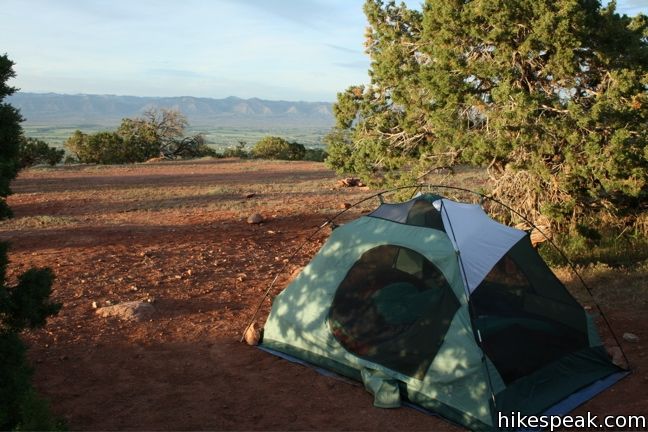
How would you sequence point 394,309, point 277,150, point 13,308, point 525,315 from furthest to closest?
point 277,150
point 525,315
point 394,309
point 13,308

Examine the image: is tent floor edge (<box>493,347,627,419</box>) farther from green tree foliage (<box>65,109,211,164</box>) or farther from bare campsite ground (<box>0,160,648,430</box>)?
green tree foliage (<box>65,109,211,164</box>)

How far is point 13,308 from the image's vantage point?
552 centimetres

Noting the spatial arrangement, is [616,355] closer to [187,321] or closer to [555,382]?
[555,382]

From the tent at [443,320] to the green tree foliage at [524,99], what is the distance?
11.4 ft

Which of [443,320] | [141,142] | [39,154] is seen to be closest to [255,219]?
[443,320]

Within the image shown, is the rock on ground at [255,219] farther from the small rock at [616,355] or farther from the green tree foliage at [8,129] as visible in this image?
the green tree foliage at [8,129]

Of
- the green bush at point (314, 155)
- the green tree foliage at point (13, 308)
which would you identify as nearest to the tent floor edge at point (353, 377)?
the green tree foliage at point (13, 308)

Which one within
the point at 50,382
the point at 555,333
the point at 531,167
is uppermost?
the point at 531,167

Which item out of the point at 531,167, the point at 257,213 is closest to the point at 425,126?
the point at 531,167

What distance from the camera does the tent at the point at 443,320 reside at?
20.6ft

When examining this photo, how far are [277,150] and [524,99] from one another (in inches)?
1168

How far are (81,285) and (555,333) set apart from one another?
7253mm

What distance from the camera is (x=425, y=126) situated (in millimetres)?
12312

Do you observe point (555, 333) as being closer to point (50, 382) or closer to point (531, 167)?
point (531, 167)
